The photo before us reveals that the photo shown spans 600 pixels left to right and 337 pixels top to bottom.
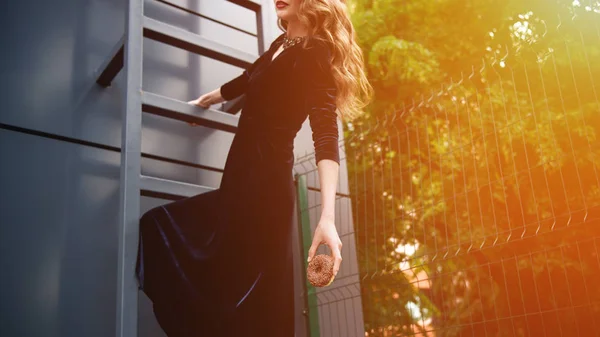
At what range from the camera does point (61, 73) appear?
2645 millimetres

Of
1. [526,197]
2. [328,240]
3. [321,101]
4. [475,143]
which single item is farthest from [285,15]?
[526,197]

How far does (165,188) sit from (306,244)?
3.24ft

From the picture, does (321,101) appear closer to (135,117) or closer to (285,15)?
(285,15)

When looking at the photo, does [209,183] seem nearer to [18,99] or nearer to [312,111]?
[18,99]

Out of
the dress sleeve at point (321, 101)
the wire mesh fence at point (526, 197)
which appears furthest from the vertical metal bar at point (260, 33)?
the wire mesh fence at point (526, 197)

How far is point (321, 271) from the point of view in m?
1.56

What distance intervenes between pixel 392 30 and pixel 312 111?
5.60m

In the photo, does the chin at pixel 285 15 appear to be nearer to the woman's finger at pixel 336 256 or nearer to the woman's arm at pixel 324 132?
the woman's arm at pixel 324 132

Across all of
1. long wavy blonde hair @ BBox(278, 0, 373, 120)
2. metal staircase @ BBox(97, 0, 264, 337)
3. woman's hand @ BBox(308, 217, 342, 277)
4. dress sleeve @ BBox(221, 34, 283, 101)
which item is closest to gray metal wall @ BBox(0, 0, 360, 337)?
metal staircase @ BBox(97, 0, 264, 337)

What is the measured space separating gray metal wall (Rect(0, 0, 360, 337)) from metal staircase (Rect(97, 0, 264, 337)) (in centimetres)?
21

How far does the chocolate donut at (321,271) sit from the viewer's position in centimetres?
154

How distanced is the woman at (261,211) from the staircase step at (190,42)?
0.61 m

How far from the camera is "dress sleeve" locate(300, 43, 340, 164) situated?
182 cm

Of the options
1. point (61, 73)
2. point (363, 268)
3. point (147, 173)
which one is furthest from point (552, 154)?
point (61, 73)
